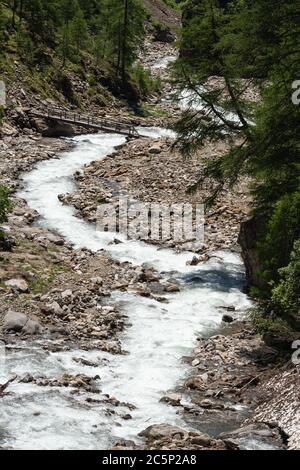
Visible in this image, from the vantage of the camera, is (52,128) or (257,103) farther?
(52,128)

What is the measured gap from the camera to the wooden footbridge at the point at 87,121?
138ft

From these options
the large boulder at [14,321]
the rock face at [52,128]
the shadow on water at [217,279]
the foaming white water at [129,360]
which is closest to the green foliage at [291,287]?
the foaming white water at [129,360]

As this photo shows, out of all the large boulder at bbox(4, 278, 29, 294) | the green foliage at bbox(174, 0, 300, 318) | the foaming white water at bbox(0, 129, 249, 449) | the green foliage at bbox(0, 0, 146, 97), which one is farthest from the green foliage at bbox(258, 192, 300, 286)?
the green foliage at bbox(0, 0, 146, 97)

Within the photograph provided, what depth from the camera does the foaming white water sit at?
11930 mm

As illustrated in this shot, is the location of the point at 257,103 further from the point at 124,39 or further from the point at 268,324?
the point at 124,39

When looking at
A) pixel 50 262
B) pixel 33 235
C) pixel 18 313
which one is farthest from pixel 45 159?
pixel 18 313

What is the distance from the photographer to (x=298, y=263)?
13.8 meters

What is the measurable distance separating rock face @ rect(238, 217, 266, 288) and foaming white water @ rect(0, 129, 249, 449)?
1.05 meters

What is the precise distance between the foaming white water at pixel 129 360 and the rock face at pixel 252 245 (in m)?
1.05

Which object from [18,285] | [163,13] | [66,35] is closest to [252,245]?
[18,285]

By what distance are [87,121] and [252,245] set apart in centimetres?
2707

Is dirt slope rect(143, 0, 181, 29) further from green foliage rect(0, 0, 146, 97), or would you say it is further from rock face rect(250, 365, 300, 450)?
rock face rect(250, 365, 300, 450)

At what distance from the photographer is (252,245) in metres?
20.2
